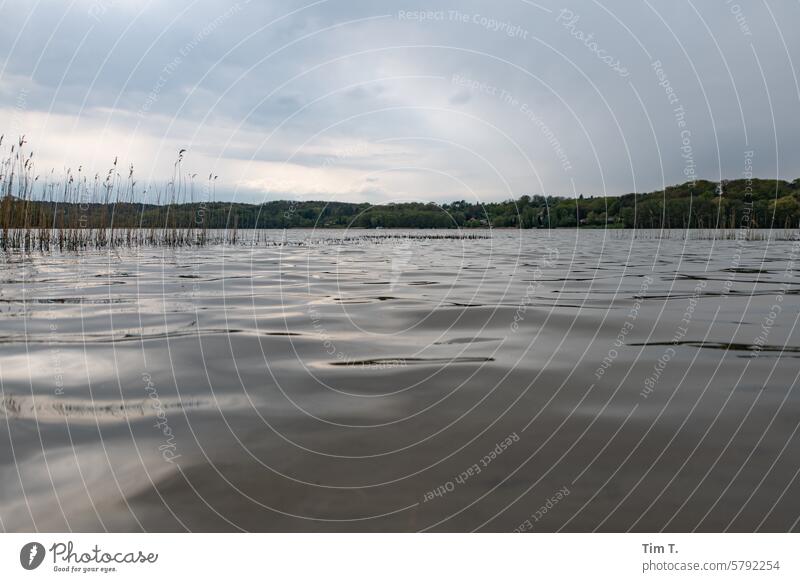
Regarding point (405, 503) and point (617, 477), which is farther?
point (617, 477)

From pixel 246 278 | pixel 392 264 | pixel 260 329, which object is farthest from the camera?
pixel 392 264

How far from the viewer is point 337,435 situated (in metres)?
4.42

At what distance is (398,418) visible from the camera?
4820mm

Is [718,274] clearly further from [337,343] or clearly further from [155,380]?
[155,380]

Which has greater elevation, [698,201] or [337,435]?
[698,201]

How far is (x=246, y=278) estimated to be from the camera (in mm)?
16406

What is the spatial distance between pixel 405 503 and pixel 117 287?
12.5m

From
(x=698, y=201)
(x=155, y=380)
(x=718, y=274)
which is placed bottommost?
(x=155, y=380)

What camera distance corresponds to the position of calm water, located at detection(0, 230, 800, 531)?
10.9 feet

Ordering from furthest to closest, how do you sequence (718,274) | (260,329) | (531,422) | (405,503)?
(718,274)
(260,329)
(531,422)
(405,503)

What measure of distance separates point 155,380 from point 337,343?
2.62 metres

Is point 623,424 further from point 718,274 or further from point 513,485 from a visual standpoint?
point 718,274

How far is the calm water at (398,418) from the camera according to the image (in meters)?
3.33

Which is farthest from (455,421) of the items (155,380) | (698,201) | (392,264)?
(698,201)
